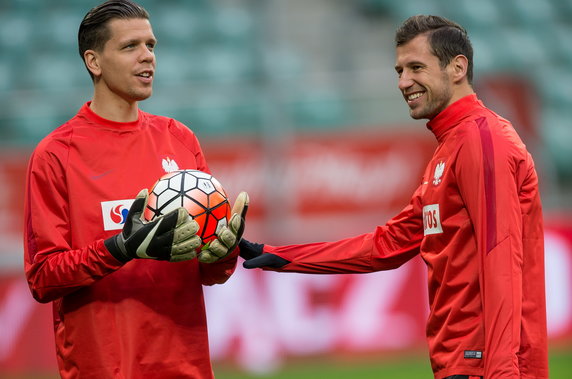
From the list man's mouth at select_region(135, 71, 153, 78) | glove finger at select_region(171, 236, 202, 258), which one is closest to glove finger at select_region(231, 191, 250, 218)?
glove finger at select_region(171, 236, 202, 258)

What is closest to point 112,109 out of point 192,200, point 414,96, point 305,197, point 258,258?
point 192,200

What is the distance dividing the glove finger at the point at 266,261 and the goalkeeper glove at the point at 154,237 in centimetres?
60

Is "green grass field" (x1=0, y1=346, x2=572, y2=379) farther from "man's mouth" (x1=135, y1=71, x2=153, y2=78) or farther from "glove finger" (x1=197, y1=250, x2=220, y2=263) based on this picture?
"man's mouth" (x1=135, y1=71, x2=153, y2=78)

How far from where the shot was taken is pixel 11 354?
28.3ft

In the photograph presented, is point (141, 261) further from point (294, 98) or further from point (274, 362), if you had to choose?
point (294, 98)

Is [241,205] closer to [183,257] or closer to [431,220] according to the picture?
[183,257]

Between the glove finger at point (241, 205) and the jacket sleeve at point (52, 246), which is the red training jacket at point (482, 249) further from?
the jacket sleeve at point (52, 246)

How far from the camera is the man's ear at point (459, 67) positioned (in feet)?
12.9

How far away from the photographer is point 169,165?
413 centimetres

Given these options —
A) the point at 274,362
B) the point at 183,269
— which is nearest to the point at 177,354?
the point at 183,269

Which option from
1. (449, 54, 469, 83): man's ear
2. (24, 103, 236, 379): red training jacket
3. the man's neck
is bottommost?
(24, 103, 236, 379): red training jacket

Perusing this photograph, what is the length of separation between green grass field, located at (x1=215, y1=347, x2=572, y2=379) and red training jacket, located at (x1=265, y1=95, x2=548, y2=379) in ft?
15.9

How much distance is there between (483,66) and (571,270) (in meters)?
4.67

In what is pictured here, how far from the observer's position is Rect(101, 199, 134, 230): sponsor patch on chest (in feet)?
13.0
